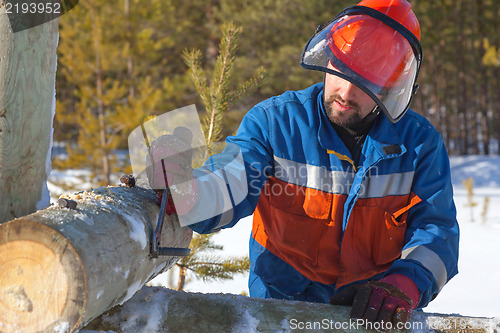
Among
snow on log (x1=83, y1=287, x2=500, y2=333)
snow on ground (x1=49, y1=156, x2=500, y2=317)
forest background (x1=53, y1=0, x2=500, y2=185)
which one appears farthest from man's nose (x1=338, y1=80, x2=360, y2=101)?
forest background (x1=53, y1=0, x2=500, y2=185)

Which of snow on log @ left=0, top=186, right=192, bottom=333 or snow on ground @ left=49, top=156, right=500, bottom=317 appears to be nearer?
snow on log @ left=0, top=186, right=192, bottom=333

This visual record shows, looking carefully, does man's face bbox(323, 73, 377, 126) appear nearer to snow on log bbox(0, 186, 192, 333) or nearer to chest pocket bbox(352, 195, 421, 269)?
chest pocket bbox(352, 195, 421, 269)

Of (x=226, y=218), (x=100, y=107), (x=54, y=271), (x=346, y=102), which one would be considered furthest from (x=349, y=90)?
(x=100, y=107)

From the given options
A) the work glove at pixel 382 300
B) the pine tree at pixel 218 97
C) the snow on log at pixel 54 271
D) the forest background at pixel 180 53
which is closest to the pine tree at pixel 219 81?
the pine tree at pixel 218 97

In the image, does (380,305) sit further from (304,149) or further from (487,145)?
(487,145)

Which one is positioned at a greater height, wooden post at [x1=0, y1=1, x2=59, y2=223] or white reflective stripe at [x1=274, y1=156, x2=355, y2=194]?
wooden post at [x1=0, y1=1, x2=59, y2=223]

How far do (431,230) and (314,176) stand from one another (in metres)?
0.58

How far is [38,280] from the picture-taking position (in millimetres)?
1313

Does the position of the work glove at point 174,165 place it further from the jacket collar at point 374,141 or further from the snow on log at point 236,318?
the jacket collar at point 374,141

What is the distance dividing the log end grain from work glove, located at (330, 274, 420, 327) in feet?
3.21

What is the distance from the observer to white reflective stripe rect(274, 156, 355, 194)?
2.15m

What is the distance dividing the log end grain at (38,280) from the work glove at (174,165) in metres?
0.43

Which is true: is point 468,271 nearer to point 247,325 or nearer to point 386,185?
point 386,185

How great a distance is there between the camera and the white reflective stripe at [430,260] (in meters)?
1.95
